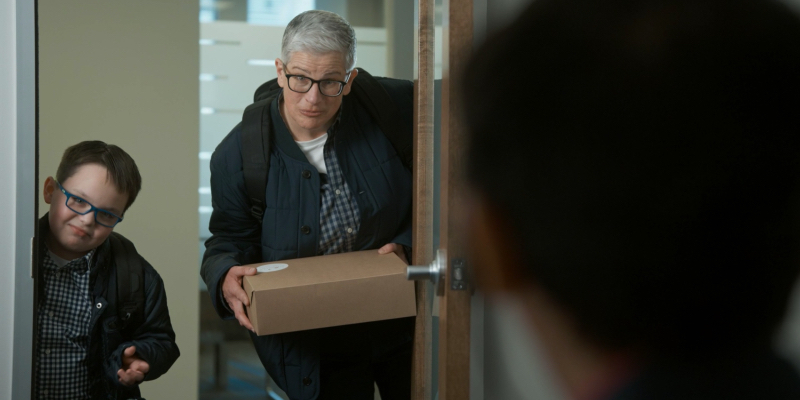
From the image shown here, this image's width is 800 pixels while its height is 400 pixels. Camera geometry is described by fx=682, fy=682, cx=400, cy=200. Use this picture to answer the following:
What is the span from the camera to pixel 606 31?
0.53m

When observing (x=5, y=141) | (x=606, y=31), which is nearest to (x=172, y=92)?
(x=5, y=141)

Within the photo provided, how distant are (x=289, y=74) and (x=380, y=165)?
0.30 meters

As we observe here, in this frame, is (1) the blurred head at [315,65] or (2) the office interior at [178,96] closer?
(1) the blurred head at [315,65]

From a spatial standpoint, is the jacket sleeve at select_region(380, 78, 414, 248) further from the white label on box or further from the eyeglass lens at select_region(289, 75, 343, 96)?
the white label on box

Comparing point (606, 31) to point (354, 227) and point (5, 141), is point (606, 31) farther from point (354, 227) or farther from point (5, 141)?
point (5, 141)

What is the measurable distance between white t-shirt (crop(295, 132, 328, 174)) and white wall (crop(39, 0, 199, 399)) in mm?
835

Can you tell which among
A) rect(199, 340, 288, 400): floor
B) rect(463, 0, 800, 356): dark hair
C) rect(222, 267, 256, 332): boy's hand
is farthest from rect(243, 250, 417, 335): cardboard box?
rect(199, 340, 288, 400): floor

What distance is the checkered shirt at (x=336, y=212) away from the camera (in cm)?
159

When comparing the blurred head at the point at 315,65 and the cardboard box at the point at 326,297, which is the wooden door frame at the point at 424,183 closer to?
the cardboard box at the point at 326,297

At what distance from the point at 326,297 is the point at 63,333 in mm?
763

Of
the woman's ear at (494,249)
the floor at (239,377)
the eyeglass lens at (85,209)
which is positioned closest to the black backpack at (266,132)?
the eyeglass lens at (85,209)

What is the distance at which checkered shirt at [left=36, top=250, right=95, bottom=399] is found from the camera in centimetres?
162

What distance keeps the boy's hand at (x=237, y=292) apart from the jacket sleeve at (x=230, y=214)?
0.11 m

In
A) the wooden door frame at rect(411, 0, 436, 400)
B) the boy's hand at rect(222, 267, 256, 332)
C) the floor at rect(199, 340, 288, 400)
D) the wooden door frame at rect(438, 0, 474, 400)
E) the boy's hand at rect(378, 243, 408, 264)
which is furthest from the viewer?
the floor at rect(199, 340, 288, 400)
